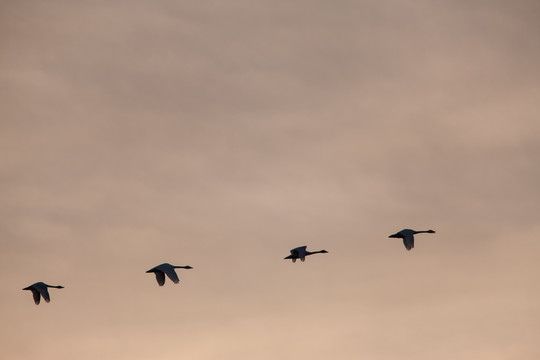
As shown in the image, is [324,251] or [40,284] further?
[324,251]

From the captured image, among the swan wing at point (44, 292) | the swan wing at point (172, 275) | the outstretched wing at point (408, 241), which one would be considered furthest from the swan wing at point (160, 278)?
the outstretched wing at point (408, 241)

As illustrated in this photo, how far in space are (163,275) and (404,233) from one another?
78.7 feet

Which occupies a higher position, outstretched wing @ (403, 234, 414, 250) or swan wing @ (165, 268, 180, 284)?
outstretched wing @ (403, 234, 414, 250)

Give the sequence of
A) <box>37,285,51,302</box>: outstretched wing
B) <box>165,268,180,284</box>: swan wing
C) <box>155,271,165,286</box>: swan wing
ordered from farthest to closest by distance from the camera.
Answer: <box>37,285,51,302</box>: outstretched wing → <box>155,271,165,286</box>: swan wing → <box>165,268,180,284</box>: swan wing

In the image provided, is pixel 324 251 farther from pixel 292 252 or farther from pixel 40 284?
Result: pixel 40 284

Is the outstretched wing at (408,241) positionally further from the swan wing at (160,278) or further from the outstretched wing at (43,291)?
the outstretched wing at (43,291)

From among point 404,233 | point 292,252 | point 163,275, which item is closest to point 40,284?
point 163,275

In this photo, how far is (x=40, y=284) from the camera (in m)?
135

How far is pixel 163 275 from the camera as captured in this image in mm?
132250

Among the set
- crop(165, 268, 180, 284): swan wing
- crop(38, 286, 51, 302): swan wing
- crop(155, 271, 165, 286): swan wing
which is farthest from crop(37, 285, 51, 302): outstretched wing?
crop(165, 268, 180, 284): swan wing

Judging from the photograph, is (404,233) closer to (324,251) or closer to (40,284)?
(324,251)

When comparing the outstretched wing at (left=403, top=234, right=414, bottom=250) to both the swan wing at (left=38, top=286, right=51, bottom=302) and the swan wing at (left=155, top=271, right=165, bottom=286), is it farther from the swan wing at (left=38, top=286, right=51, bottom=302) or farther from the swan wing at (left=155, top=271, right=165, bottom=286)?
the swan wing at (left=38, top=286, right=51, bottom=302)

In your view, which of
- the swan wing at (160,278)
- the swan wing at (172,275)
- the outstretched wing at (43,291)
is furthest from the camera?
the outstretched wing at (43,291)

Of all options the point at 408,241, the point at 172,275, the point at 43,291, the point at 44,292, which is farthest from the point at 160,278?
the point at 408,241
